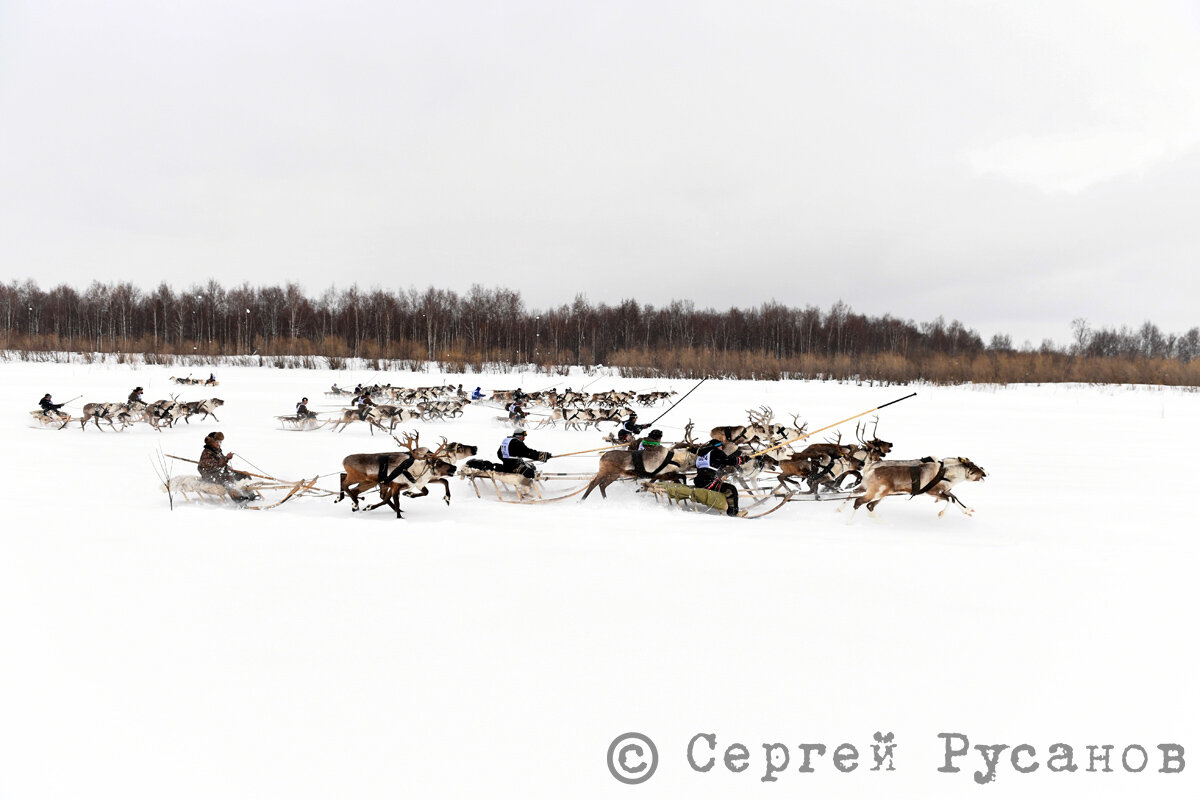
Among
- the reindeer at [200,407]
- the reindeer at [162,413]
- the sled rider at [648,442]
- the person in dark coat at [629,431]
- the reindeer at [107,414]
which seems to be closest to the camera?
the sled rider at [648,442]

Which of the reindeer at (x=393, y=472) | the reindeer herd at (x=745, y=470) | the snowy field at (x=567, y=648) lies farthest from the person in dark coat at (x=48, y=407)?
the reindeer at (x=393, y=472)

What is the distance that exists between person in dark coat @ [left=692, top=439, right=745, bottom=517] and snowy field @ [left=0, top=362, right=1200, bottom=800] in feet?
1.16

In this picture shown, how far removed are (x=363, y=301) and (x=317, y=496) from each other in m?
59.5

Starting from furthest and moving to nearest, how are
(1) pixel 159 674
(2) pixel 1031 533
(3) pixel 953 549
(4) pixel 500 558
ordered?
(2) pixel 1031 533 < (3) pixel 953 549 < (4) pixel 500 558 < (1) pixel 159 674

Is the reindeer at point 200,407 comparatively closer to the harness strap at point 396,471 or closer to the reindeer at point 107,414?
the reindeer at point 107,414

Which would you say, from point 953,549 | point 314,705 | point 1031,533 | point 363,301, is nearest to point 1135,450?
point 1031,533

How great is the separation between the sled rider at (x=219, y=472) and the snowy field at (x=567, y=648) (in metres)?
0.41

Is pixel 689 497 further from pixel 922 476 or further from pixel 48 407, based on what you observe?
pixel 48 407

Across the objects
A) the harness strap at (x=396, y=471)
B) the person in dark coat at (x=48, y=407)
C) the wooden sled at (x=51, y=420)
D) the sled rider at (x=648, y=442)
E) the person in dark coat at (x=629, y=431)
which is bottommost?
the wooden sled at (x=51, y=420)

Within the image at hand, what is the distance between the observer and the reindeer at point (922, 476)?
5.02 metres

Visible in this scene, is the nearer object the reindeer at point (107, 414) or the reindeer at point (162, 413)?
the reindeer at point (107, 414)

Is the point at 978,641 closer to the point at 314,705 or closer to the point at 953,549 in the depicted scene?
the point at 953,549

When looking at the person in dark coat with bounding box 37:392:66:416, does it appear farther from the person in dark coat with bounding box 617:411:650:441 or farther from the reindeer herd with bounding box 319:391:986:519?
the person in dark coat with bounding box 617:411:650:441

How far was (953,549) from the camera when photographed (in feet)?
14.2
